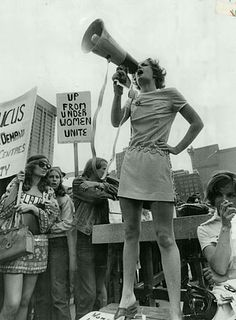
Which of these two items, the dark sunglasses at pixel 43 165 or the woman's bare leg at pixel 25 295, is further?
the dark sunglasses at pixel 43 165

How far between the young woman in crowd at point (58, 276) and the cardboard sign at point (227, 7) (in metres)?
1.85

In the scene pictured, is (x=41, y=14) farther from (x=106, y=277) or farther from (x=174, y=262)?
(x=174, y=262)

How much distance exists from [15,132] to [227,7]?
6.15ft

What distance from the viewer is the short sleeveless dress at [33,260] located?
83.6 inches

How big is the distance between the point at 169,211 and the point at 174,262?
229mm

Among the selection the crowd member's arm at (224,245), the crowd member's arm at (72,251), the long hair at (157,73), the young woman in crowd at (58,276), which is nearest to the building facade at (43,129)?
the young woman in crowd at (58,276)

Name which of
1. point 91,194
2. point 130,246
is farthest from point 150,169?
point 91,194

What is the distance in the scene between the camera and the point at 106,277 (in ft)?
8.66

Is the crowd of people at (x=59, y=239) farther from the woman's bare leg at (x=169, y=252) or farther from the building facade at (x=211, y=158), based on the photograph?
the woman's bare leg at (x=169, y=252)

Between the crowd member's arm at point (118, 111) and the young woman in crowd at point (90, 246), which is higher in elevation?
the crowd member's arm at point (118, 111)

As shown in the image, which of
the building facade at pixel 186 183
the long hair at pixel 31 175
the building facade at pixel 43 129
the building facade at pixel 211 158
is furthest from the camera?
the building facade at pixel 43 129

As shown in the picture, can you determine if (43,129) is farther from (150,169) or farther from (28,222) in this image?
(150,169)

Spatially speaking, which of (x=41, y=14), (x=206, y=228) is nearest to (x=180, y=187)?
(x=206, y=228)

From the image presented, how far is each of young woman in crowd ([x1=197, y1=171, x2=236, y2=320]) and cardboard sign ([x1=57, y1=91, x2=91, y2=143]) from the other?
1353 mm
